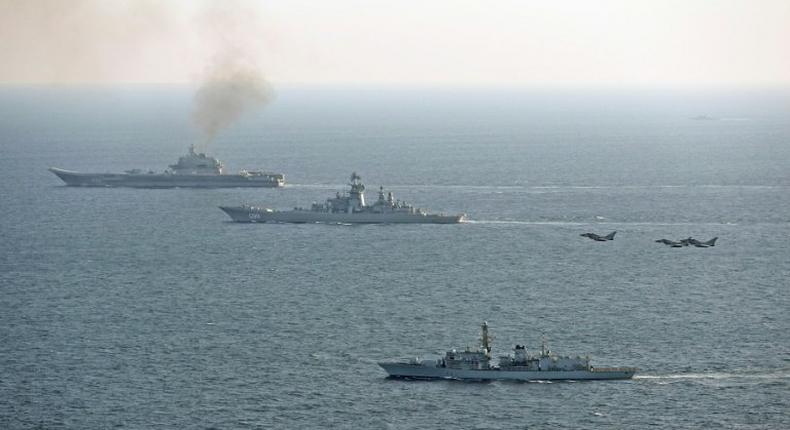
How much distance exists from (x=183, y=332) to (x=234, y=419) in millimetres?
25671

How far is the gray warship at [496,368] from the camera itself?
103250 mm

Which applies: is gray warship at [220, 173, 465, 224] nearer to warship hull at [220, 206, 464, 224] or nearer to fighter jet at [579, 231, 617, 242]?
warship hull at [220, 206, 464, 224]

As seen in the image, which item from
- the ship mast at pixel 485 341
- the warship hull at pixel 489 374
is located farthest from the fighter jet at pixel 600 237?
the warship hull at pixel 489 374

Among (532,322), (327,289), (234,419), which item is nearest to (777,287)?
(532,322)

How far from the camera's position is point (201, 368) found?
106500 mm

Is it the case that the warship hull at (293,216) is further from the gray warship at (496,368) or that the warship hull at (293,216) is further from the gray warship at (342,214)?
the gray warship at (496,368)

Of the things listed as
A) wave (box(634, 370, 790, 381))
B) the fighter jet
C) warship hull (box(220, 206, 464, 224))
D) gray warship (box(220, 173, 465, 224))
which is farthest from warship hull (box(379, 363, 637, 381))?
warship hull (box(220, 206, 464, 224))

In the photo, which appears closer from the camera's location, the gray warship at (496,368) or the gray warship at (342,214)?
the gray warship at (496,368)

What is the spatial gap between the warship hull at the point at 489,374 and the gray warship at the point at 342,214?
8802cm

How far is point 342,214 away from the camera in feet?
644

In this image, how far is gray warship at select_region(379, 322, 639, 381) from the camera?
103 m

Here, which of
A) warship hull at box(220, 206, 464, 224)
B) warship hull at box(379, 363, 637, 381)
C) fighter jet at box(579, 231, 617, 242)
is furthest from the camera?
warship hull at box(220, 206, 464, 224)

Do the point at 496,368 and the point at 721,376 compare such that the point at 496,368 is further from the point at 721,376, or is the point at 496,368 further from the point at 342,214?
the point at 342,214

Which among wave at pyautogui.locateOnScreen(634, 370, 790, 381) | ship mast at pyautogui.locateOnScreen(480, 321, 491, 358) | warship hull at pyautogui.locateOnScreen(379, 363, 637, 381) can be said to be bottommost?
warship hull at pyautogui.locateOnScreen(379, 363, 637, 381)
